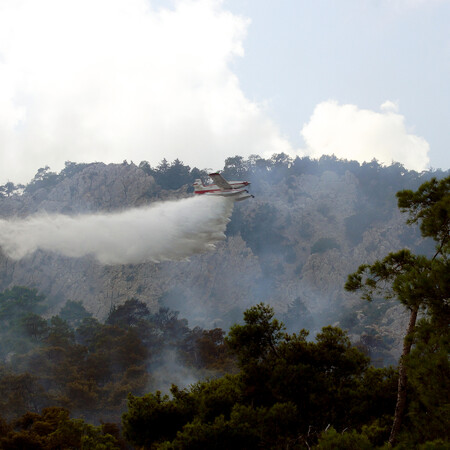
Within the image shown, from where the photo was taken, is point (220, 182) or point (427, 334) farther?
point (220, 182)

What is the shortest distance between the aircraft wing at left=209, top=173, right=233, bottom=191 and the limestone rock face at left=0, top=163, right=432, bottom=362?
47203 mm

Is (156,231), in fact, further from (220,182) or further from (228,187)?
(220,182)

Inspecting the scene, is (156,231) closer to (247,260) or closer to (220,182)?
(220,182)

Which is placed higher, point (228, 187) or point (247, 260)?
point (247, 260)

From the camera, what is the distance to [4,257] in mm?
102688

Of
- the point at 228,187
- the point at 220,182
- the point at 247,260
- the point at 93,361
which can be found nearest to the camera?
the point at 220,182

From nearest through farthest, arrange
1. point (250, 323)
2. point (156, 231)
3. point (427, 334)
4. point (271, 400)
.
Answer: point (427, 334) → point (271, 400) → point (250, 323) → point (156, 231)

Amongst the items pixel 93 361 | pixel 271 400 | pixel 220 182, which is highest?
pixel 220 182

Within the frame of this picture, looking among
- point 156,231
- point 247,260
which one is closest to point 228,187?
point 156,231

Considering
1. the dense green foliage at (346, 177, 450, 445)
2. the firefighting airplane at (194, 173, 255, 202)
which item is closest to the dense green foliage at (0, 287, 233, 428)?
the firefighting airplane at (194, 173, 255, 202)

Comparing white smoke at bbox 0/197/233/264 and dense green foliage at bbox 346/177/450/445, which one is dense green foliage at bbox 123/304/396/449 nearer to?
dense green foliage at bbox 346/177/450/445

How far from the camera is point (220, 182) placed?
44062 millimetres

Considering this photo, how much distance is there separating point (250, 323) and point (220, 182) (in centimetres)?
2522

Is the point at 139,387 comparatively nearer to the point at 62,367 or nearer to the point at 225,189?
the point at 62,367
